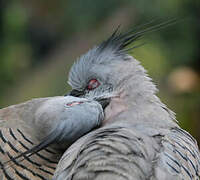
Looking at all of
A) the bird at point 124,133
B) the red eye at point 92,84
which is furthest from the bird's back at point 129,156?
the red eye at point 92,84

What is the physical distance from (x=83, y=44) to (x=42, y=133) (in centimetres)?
556

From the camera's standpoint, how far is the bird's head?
3488 mm

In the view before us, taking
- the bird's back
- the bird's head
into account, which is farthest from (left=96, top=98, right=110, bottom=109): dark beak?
the bird's back

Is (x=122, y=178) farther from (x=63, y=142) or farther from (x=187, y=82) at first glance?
(x=187, y=82)

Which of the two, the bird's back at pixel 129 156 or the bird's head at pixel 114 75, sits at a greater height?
the bird's head at pixel 114 75

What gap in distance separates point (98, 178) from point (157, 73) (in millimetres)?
4749

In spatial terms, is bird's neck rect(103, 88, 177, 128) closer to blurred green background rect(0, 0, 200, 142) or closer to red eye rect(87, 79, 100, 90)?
red eye rect(87, 79, 100, 90)

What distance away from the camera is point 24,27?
9250 millimetres

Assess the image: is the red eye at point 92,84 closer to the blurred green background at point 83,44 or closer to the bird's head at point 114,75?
the bird's head at point 114,75

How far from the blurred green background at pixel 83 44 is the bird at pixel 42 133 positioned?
3227mm

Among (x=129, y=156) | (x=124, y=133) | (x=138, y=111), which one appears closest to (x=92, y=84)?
(x=138, y=111)

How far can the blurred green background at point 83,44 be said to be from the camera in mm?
7273

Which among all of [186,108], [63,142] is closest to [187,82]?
[186,108]

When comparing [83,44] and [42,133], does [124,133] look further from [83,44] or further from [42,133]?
[83,44]
